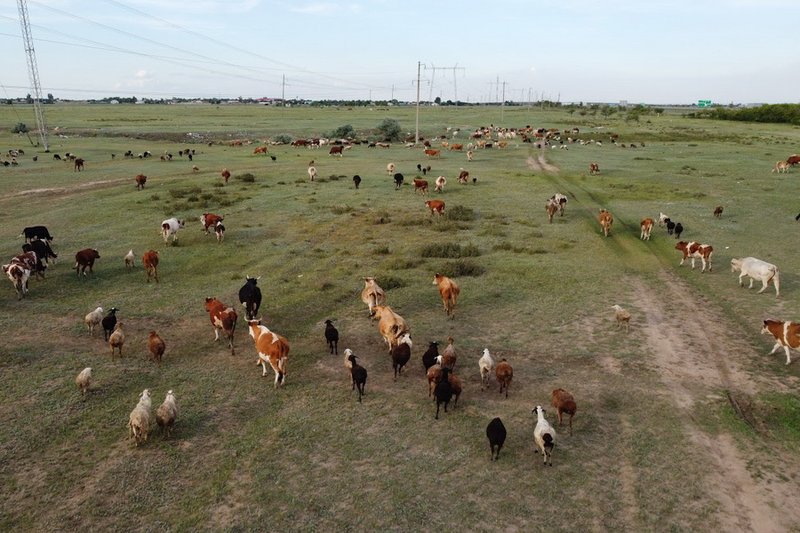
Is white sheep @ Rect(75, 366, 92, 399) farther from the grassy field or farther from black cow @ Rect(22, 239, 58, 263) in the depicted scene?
black cow @ Rect(22, 239, 58, 263)

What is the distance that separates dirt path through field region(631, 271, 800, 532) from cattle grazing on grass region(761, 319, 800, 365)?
0.64 metres

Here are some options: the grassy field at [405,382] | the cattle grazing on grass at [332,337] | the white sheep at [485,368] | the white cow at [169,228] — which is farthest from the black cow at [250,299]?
the white cow at [169,228]

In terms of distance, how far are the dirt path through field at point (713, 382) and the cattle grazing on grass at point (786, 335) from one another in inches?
25.2

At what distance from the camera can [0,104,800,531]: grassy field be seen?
26.3ft

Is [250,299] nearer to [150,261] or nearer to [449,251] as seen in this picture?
[150,261]

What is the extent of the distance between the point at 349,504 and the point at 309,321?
7.42 metres

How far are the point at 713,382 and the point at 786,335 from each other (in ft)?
8.02

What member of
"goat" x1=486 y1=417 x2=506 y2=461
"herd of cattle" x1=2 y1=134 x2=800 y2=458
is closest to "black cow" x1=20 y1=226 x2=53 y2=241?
"herd of cattle" x1=2 y1=134 x2=800 y2=458

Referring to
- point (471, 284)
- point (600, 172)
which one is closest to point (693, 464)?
point (471, 284)

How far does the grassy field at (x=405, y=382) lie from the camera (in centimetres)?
802

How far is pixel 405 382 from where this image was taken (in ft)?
38.1

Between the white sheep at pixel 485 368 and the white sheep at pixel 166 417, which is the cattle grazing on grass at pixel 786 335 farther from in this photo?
the white sheep at pixel 166 417

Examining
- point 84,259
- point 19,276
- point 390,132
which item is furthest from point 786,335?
point 390,132

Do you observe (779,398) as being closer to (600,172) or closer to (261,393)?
(261,393)
